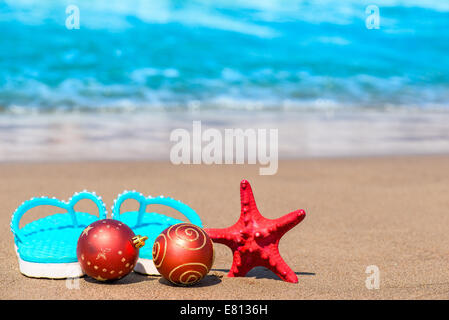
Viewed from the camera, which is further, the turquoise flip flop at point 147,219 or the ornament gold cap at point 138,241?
the turquoise flip flop at point 147,219

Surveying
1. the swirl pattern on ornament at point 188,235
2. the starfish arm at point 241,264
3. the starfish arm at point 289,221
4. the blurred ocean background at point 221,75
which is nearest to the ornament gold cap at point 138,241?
the swirl pattern on ornament at point 188,235

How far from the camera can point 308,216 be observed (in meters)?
4.29

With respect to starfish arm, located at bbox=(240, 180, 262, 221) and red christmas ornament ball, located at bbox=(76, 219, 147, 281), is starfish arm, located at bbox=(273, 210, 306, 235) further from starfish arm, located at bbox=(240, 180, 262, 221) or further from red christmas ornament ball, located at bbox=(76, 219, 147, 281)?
red christmas ornament ball, located at bbox=(76, 219, 147, 281)

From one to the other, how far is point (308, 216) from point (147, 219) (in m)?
1.27

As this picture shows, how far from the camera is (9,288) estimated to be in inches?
111

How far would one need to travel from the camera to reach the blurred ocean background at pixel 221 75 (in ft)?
25.4

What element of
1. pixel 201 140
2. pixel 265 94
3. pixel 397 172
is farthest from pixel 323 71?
pixel 397 172

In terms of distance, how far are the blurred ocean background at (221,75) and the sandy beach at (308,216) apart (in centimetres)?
83

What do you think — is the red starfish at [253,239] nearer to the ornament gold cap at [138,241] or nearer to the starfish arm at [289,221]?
the starfish arm at [289,221]

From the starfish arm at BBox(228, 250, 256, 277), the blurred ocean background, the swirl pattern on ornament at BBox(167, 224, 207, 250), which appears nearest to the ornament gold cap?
the swirl pattern on ornament at BBox(167, 224, 207, 250)

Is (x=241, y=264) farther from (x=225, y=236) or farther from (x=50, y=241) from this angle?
(x=50, y=241)

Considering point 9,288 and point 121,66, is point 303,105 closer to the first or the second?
point 121,66

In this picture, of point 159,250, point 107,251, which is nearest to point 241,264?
point 159,250
